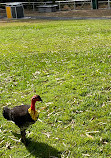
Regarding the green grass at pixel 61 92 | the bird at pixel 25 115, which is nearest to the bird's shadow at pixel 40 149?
the green grass at pixel 61 92

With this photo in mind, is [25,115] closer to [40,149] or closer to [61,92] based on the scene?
[40,149]

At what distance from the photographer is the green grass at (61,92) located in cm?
534

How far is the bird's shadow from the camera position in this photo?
5.11 m

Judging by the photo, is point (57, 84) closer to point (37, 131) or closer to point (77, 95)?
point (77, 95)

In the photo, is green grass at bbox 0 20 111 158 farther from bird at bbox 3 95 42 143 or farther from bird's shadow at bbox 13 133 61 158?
bird at bbox 3 95 42 143

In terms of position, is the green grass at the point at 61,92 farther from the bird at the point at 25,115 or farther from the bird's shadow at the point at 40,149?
the bird at the point at 25,115

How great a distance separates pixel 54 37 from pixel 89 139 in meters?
9.86

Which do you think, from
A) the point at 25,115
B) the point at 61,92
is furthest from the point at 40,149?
the point at 61,92

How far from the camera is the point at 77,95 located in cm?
727

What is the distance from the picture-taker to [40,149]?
528 centimetres

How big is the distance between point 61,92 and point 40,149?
2.55m

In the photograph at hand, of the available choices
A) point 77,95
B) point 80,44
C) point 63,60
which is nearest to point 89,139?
point 77,95

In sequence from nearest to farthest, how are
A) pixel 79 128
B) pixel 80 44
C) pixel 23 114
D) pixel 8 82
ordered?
1. pixel 23 114
2. pixel 79 128
3. pixel 8 82
4. pixel 80 44

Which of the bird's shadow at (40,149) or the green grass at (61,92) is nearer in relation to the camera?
the bird's shadow at (40,149)
